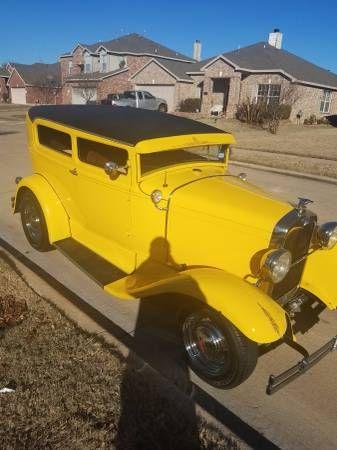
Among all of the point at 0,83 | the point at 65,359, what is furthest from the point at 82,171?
the point at 0,83

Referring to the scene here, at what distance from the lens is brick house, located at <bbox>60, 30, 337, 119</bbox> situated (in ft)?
95.0

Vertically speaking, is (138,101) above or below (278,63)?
below

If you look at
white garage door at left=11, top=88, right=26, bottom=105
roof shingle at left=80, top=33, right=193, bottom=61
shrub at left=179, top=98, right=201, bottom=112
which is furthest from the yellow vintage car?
white garage door at left=11, top=88, right=26, bottom=105

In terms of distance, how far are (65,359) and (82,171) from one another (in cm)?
222

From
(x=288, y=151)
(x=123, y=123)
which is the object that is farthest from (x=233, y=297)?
(x=288, y=151)

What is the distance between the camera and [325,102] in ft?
106

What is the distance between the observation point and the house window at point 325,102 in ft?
104

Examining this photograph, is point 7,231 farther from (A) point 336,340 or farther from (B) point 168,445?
(A) point 336,340

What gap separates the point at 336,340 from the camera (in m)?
3.35

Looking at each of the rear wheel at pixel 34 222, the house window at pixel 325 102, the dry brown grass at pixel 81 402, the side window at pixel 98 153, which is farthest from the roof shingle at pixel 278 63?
the dry brown grass at pixel 81 402

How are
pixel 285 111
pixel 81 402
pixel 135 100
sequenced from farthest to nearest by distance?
pixel 135 100 → pixel 285 111 → pixel 81 402

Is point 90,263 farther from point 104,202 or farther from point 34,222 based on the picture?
point 34,222

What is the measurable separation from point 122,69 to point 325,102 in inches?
798

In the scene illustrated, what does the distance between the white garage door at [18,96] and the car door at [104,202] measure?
177ft
